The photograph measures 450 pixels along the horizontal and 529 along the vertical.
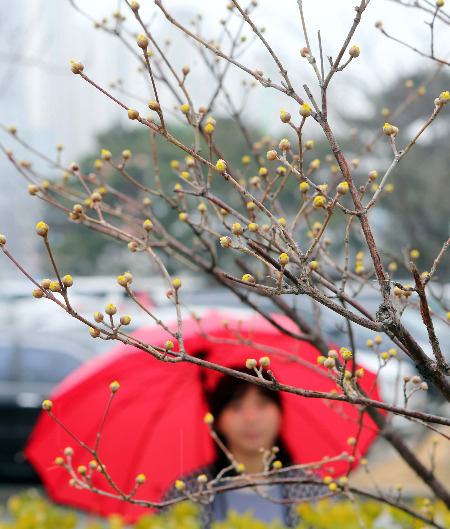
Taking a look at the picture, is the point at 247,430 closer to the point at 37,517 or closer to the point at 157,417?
the point at 157,417

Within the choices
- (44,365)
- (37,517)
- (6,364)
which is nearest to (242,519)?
(37,517)

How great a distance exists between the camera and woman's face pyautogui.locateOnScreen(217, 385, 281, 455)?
2.91m

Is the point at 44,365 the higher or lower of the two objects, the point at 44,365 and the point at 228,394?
the lower

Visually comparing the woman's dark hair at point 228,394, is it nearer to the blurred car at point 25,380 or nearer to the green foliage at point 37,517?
the green foliage at point 37,517

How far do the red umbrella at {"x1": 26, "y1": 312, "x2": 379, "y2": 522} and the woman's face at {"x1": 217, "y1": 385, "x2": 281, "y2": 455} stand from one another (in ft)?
0.23

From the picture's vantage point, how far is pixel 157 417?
108 inches

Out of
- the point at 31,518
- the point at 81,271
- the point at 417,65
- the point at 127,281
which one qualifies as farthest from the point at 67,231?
the point at 127,281

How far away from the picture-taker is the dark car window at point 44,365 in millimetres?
6461

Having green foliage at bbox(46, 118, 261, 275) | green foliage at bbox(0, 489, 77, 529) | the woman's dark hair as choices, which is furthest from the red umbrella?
green foliage at bbox(46, 118, 261, 275)

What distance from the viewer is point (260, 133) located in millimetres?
13961

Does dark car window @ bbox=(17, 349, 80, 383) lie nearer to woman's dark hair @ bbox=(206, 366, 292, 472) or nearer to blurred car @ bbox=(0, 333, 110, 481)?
blurred car @ bbox=(0, 333, 110, 481)

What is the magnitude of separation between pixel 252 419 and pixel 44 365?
13.5ft

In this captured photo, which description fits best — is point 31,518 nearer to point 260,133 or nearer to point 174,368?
point 174,368

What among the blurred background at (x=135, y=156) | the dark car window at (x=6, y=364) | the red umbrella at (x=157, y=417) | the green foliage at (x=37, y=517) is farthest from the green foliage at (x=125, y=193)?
the red umbrella at (x=157, y=417)
